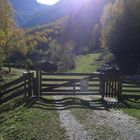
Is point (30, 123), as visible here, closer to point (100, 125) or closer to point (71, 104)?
point (100, 125)

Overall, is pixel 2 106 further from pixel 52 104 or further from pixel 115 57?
pixel 115 57

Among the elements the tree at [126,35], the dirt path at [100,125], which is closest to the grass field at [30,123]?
the dirt path at [100,125]

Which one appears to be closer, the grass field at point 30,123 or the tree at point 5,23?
the grass field at point 30,123

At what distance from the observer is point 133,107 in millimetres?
24078

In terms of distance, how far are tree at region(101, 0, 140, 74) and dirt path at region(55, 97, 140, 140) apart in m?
50.2

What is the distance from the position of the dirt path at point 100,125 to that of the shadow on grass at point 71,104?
1393 millimetres

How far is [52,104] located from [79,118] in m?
5.14

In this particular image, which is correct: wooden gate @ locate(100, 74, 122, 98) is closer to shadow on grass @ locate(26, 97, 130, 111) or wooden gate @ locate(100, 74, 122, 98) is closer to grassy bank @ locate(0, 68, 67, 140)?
shadow on grass @ locate(26, 97, 130, 111)

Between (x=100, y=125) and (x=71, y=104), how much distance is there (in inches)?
260

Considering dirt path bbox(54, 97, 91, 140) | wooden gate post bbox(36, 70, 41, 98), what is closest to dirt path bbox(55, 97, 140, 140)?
dirt path bbox(54, 97, 91, 140)

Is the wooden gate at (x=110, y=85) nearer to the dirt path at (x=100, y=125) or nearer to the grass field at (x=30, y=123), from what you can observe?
the grass field at (x=30, y=123)

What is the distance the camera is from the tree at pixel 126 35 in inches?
A: 2864

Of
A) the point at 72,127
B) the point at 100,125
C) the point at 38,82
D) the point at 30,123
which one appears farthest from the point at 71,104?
the point at 72,127

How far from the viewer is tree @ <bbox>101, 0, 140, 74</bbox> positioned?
72.8 meters
